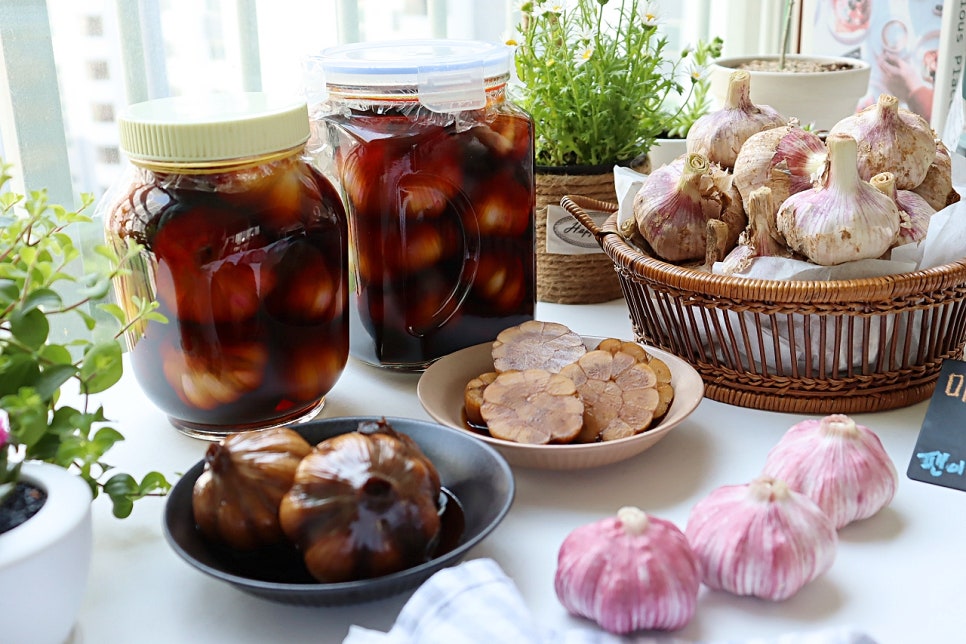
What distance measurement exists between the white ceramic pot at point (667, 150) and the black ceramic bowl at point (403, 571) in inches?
22.1

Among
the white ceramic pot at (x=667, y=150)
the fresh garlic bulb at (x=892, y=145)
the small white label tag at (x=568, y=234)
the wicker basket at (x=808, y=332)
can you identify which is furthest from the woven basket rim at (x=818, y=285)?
the white ceramic pot at (x=667, y=150)

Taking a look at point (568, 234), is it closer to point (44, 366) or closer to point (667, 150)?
point (667, 150)

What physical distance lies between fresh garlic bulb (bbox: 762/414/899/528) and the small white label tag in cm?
38

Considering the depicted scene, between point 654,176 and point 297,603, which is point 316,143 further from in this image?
point 297,603

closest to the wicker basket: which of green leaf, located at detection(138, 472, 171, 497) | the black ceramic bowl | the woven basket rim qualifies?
the woven basket rim

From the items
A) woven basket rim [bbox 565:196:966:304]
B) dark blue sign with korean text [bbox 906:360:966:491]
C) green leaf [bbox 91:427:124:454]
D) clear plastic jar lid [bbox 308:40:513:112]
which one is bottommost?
dark blue sign with korean text [bbox 906:360:966:491]

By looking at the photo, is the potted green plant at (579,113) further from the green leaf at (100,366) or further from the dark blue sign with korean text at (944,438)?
the green leaf at (100,366)

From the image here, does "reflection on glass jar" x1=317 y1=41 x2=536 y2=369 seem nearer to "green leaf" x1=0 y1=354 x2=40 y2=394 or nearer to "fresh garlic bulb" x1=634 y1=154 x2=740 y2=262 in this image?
"fresh garlic bulb" x1=634 y1=154 x2=740 y2=262

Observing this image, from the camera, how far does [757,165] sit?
80 centimetres

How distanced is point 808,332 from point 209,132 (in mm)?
441

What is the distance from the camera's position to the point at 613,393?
2.28 feet

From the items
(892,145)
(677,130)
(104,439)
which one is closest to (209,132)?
(104,439)

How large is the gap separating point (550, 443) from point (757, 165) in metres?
0.31

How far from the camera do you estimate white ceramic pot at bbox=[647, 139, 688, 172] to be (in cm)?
107
